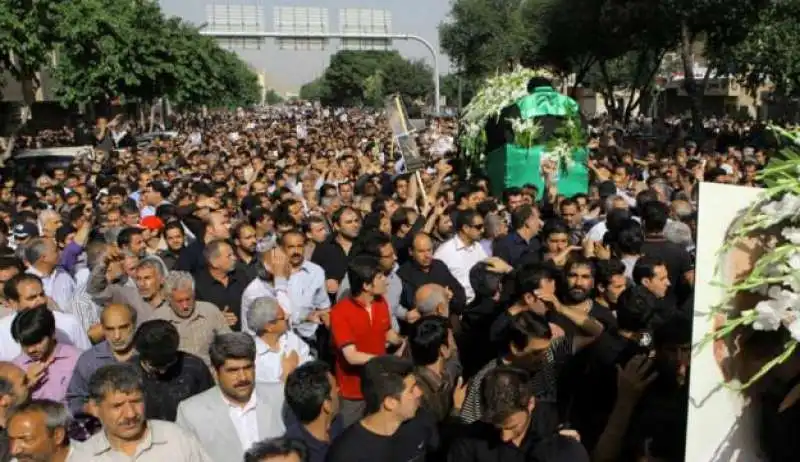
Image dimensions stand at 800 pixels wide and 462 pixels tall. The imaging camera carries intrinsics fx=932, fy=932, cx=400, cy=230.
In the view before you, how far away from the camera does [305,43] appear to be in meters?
50.6

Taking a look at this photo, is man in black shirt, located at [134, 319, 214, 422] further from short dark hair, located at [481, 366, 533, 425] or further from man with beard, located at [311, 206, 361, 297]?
man with beard, located at [311, 206, 361, 297]

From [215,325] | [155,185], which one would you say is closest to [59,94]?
[155,185]

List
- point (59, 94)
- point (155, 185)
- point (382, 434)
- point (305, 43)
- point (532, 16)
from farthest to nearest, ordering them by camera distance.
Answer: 1. point (305, 43)
2. point (532, 16)
3. point (59, 94)
4. point (155, 185)
5. point (382, 434)

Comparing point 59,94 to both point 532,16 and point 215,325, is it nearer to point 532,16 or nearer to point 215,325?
point 532,16

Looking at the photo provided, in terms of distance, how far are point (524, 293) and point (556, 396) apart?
0.79 meters

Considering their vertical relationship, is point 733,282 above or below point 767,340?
above

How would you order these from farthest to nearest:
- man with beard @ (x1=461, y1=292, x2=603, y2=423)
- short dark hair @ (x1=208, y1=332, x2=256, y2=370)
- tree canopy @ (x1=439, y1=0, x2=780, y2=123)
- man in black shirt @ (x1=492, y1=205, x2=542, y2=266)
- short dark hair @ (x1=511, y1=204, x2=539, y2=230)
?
tree canopy @ (x1=439, y1=0, x2=780, y2=123), short dark hair @ (x1=511, y1=204, x2=539, y2=230), man in black shirt @ (x1=492, y1=205, x2=542, y2=266), man with beard @ (x1=461, y1=292, x2=603, y2=423), short dark hair @ (x1=208, y1=332, x2=256, y2=370)

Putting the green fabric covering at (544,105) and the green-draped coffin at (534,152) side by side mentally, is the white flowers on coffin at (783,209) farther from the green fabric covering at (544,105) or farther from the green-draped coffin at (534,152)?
the green fabric covering at (544,105)

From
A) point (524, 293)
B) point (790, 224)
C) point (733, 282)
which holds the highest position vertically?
point (790, 224)

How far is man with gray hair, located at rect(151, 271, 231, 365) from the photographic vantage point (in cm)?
524

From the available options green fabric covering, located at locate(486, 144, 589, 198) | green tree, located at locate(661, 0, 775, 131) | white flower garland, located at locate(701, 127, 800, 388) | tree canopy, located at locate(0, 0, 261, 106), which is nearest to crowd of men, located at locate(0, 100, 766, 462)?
white flower garland, located at locate(701, 127, 800, 388)

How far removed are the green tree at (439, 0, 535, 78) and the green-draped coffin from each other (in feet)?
99.2

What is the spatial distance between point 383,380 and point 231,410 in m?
0.83

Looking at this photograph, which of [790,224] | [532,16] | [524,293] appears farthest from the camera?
[532,16]
